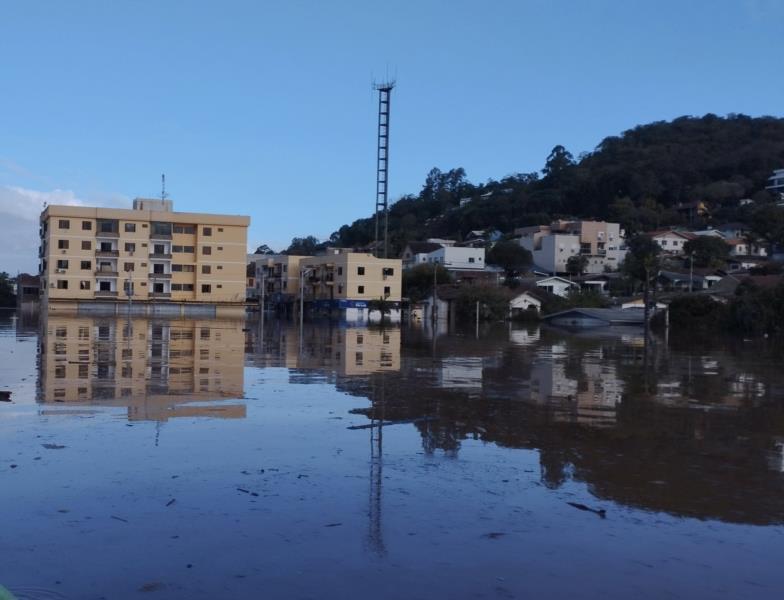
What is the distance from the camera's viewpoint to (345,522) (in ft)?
19.7

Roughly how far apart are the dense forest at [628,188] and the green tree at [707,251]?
1071 inches

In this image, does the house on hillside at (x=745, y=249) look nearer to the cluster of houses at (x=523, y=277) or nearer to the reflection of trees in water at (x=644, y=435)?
the cluster of houses at (x=523, y=277)

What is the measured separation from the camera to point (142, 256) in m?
72.4

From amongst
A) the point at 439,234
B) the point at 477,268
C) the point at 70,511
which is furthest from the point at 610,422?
the point at 439,234

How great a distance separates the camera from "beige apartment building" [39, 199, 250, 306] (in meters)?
70.4

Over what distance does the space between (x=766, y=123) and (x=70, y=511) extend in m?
178

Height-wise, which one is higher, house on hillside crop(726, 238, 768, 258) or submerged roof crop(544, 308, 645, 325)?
house on hillside crop(726, 238, 768, 258)

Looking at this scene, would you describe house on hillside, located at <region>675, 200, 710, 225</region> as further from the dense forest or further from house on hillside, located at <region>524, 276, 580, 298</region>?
house on hillside, located at <region>524, 276, 580, 298</region>

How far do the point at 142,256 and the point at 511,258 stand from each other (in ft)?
143

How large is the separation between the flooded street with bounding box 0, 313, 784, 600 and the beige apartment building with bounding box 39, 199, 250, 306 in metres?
59.5

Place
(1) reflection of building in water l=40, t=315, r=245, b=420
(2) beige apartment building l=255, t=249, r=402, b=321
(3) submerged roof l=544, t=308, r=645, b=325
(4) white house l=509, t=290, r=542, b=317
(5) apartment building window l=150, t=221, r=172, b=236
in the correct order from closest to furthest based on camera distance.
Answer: (1) reflection of building in water l=40, t=315, r=245, b=420 → (3) submerged roof l=544, t=308, r=645, b=325 → (5) apartment building window l=150, t=221, r=172, b=236 → (4) white house l=509, t=290, r=542, b=317 → (2) beige apartment building l=255, t=249, r=402, b=321

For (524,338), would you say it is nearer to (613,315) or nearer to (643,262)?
(613,315)

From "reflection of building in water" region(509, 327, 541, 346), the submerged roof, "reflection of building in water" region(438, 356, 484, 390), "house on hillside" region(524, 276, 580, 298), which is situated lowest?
"reflection of building in water" region(438, 356, 484, 390)

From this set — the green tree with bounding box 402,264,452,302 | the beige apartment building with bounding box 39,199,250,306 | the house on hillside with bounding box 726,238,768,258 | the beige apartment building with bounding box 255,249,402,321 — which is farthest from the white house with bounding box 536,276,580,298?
the beige apartment building with bounding box 39,199,250,306
